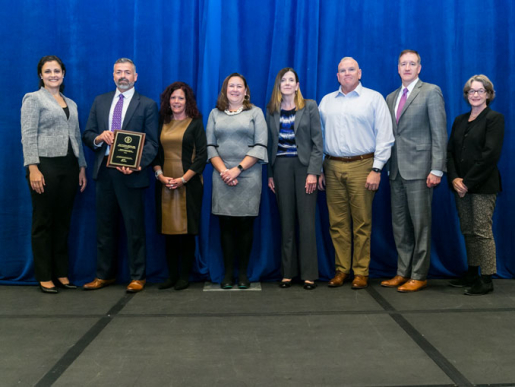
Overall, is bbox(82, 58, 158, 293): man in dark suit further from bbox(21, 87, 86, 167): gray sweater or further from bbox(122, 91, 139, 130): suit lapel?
bbox(21, 87, 86, 167): gray sweater

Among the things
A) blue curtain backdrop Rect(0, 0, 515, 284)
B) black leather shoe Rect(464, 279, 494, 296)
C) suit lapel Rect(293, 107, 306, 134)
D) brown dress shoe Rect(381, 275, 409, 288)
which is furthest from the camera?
blue curtain backdrop Rect(0, 0, 515, 284)

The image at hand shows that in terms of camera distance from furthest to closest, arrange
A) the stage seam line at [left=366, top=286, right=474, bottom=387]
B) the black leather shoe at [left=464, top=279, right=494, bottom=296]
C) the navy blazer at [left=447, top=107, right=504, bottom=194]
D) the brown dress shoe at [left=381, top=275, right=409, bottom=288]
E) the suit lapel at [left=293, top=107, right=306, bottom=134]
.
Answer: the brown dress shoe at [left=381, top=275, right=409, bottom=288]
the suit lapel at [left=293, top=107, right=306, bottom=134]
the black leather shoe at [left=464, top=279, right=494, bottom=296]
the navy blazer at [left=447, top=107, right=504, bottom=194]
the stage seam line at [left=366, top=286, right=474, bottom=387]

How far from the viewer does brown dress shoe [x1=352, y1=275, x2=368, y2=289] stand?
346cm

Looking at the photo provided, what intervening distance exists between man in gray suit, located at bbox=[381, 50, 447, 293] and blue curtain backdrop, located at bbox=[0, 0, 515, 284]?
1.39 feet

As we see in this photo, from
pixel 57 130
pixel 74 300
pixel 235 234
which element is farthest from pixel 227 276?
pixel 57 130

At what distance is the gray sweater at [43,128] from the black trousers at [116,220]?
317 mm

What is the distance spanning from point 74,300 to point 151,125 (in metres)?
1.23

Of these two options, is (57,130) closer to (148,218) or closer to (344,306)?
(148,218)

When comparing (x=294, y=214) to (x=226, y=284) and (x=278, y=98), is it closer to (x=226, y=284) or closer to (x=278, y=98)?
(x=226, y=284)

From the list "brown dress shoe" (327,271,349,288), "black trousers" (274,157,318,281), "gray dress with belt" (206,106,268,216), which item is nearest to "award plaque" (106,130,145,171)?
"gray dress with belt" (206,106,268,216)

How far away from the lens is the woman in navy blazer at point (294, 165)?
3.42 m

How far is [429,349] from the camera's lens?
233 cm

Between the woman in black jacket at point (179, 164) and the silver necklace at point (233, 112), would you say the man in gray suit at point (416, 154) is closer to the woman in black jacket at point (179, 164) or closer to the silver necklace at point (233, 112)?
the silver necklace at point (233, 112)

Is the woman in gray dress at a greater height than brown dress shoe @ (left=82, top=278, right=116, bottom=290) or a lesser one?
greater
